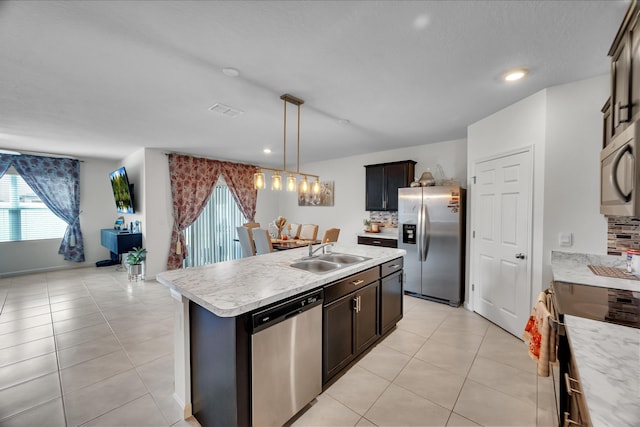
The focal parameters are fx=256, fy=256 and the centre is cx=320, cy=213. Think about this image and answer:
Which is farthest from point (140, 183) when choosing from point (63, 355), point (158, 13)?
point (158, 13)

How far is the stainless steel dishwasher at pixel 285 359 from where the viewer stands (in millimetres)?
1418

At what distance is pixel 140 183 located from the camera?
4.96 m

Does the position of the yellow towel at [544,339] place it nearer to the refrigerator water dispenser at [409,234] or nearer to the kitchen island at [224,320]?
the kitchen island at [224,320]

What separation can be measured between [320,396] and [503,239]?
A: 8.25 ft

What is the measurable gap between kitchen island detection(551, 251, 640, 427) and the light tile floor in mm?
970

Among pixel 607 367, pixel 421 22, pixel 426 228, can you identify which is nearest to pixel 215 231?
pixel 426 228

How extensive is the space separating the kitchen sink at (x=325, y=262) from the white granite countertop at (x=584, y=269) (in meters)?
1.52

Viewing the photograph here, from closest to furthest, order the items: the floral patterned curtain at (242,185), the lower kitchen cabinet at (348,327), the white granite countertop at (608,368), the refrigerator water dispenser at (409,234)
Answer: the white granite countertop at (608,368) → the lower kitchen cabinet at (348,327) → the refrigerator water dispenser at (409,234) → the floral patterned curtain at (242,185)

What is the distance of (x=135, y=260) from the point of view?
4.76 m

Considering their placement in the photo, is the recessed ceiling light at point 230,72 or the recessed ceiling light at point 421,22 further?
the recessed ceiling light at point 230,72

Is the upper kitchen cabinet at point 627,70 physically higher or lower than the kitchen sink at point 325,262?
higher

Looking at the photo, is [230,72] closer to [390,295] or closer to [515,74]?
[515,74]

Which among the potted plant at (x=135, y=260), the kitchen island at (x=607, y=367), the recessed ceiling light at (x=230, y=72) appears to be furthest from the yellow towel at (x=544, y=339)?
the potted plant at (x=135, y=260)

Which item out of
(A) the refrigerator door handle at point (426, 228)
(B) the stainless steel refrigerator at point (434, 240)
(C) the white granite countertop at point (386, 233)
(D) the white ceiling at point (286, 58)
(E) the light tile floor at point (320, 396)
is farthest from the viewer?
(C) the white granite countertop at point (386, 233)
